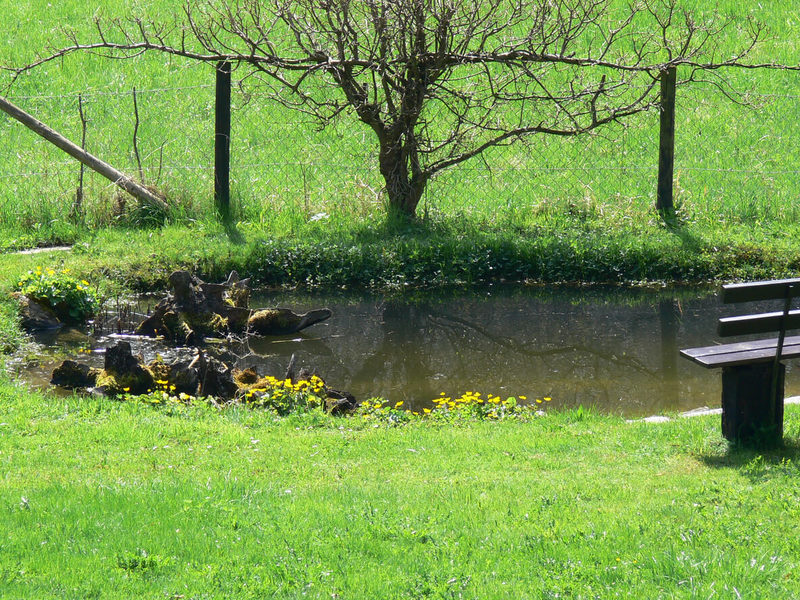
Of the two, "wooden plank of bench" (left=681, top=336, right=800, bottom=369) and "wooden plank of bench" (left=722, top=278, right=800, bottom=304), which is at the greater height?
"wooden plank of bench" (left=722, top=278, right=800, bottom=304)

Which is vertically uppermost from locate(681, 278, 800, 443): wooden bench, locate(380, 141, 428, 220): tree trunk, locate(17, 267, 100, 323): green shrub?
locate(380, 141, 428, 220): tree trunk

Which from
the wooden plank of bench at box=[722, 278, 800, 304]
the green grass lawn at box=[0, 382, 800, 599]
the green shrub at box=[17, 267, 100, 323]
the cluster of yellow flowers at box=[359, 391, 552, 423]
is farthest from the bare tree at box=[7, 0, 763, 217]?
the wooden plank of bench at box=[722, 278, 800, 304]

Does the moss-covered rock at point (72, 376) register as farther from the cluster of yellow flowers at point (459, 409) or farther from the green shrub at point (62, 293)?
the cluster of yellow flowers at point (459, 409)

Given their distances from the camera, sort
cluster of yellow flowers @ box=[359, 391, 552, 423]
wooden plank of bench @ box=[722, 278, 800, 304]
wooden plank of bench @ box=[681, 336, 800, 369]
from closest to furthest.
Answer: wooden plank of bench @ box=[722, 278, 800, 304]
wooden plank of bench @ box=[681, 336, 800, 369]
cluster of yellow flowers @ box=[359, 391, 552, 423]

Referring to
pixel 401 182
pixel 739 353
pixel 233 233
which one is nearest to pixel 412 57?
pixel 401 182

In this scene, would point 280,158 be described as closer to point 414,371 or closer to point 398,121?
point 398,121

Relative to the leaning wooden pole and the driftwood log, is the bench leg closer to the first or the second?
the driftwood log

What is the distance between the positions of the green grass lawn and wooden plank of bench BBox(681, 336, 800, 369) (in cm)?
57

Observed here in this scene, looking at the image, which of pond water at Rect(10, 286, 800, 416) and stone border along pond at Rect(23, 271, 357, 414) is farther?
pond water at Rect(10, 286, 800, 416)

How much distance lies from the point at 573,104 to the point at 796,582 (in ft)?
41.8

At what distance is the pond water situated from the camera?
8.55 metres

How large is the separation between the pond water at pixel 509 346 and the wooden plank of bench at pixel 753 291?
233 centimetres

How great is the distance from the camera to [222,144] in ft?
43.6

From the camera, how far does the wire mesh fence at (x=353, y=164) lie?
1364 cm
